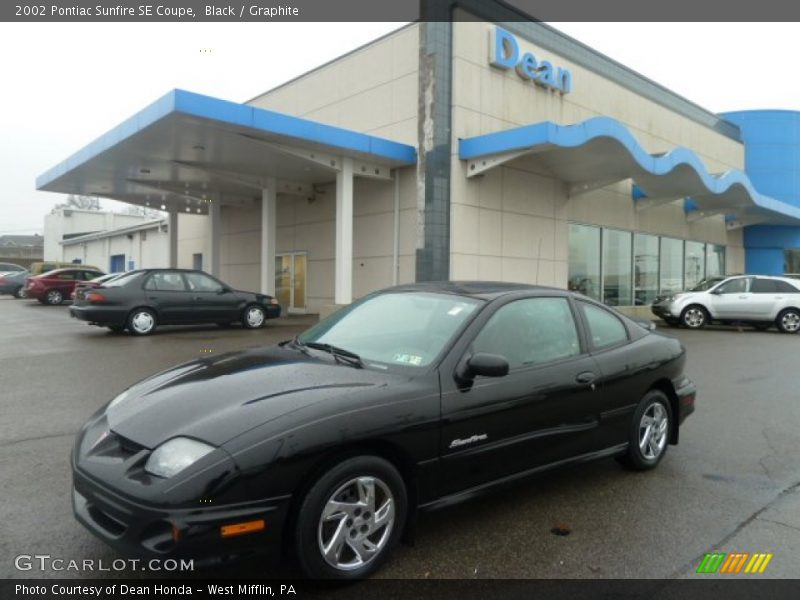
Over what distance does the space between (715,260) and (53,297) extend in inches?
1126

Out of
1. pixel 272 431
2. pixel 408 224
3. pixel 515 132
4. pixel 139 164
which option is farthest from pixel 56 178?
pixel 272 431

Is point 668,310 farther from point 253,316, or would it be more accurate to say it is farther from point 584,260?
point 253,316

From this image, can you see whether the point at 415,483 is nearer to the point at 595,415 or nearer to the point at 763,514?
the point at 595,415

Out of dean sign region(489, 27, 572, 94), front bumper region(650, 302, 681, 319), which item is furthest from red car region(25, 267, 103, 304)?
front bumper region(650, 302, 681, 319)

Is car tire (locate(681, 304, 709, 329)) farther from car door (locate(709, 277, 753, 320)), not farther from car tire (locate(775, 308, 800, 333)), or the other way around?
car tire (locate(775, 308, 800, 333))

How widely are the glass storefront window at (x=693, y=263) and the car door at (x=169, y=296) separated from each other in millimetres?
20786

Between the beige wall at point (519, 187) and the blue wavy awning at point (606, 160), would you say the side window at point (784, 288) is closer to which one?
the blue wavy awning at point (606, 160)

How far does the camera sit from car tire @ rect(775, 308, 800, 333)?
1602 cm

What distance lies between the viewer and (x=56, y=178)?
19.8 metres

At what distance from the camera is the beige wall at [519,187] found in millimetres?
15477

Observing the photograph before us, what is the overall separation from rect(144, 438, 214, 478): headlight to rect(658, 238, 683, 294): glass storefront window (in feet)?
76.8

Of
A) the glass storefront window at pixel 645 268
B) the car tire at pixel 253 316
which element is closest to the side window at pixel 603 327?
the car tire at pixel 253 316

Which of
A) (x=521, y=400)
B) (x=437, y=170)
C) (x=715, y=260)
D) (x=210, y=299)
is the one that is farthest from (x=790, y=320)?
(x=521, y=400)

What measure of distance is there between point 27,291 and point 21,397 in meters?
19.0
